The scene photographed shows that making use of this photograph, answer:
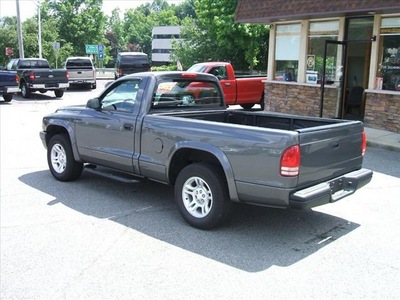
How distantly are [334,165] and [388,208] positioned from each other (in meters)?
1.55

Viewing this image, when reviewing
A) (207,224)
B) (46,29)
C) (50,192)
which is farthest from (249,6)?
(46,29)

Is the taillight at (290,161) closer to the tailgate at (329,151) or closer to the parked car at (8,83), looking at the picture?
the tailgate at (329,151)

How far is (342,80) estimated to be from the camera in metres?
13.5

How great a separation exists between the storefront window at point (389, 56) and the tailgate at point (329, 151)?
278 inches

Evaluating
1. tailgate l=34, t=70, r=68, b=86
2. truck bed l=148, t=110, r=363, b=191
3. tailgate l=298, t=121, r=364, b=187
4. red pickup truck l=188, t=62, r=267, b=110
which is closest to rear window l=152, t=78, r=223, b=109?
truck bed l=148, t=110, r=363, b=191

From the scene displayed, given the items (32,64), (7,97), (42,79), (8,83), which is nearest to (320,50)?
(8,83)

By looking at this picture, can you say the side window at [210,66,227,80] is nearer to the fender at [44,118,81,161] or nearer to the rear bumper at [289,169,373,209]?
the fender at [44,118,81,161]

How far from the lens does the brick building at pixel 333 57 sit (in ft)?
38.3

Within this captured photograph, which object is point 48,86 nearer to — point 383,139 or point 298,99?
point 298,99

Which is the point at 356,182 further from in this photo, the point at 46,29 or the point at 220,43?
the point at 46,29

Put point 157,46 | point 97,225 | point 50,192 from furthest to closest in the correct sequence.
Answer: point 157,46 < point 50,192 < point 97,225

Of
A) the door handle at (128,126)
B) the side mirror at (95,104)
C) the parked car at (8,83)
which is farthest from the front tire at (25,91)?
the door handle at (128,126)

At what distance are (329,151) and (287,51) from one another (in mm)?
10457

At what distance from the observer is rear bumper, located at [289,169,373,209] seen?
4543 millimetres
